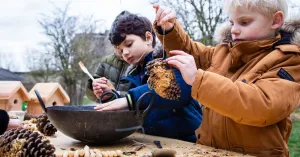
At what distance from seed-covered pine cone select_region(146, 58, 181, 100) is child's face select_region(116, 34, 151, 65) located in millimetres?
480

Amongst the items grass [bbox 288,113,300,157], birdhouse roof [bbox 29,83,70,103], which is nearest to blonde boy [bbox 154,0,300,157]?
birdhouse roof [bbox 29,83,70,103]

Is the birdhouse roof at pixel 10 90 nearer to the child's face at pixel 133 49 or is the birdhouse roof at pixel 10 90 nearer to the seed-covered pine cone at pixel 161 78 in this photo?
the child's face at pixel 133 49

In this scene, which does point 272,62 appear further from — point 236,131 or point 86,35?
point 86,35

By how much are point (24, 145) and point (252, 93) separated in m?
0.60

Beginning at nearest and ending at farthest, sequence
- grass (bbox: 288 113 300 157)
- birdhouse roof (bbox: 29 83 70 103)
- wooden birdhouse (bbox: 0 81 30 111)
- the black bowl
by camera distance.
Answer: the black bowl
wooden birdhouse (bbox: 0 81 30 111)
birdhouse roof (bbox: 29 83 70 103)
grass (bbox: 288 113 300 157)

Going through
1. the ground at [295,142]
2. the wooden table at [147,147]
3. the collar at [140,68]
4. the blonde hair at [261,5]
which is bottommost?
the ground at [295,142]

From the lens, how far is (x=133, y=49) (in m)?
1.67

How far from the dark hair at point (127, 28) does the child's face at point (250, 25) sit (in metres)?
0.55

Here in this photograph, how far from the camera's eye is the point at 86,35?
277 inches

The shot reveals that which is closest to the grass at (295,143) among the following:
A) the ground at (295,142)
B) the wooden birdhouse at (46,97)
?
the ground at (295,142)

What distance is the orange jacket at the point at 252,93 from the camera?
1021mm

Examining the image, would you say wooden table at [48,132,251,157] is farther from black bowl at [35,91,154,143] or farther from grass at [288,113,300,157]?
grass at [288,113,300,157]

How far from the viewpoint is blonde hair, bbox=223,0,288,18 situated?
119 centimetres

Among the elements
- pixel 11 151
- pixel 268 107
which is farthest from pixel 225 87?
pixel 11 151
